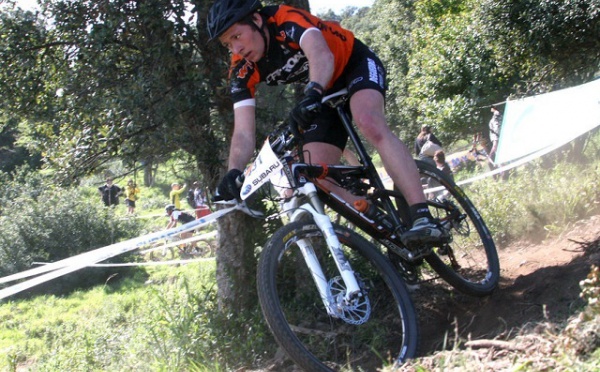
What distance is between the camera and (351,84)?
3709 mm

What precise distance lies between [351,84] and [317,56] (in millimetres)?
444

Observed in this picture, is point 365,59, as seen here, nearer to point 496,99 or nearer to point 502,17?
point 502,17

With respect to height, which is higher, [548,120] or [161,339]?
[548,120]

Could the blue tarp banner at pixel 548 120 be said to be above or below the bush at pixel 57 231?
below

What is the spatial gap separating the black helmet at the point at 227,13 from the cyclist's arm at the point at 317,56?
1.14 ft

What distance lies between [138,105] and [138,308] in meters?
4.83

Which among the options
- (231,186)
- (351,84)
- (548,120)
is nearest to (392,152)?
(351,84)

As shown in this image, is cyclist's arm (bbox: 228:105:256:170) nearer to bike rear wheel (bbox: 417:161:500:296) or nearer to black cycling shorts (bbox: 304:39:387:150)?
black cycling shorts (bbox: 304:39:387:150)

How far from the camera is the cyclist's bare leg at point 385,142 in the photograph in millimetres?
3541

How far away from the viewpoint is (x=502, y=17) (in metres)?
11.9

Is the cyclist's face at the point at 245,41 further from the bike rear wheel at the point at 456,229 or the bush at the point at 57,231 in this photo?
the bush at the point at 57,231

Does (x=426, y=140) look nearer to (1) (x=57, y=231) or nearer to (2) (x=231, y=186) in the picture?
(2) (x=231, y=186)

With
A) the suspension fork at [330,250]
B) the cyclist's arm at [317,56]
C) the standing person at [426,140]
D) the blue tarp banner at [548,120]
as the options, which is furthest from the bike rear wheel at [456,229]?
the standing person at [426,140]

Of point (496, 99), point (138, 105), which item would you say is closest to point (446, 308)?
point (138, 105)
